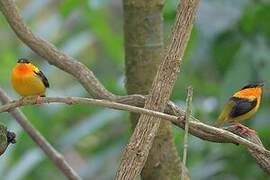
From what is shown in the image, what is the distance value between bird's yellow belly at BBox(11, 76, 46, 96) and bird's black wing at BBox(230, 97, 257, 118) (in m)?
0.75

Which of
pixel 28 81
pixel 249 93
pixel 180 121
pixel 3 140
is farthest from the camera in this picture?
pixel 249 93

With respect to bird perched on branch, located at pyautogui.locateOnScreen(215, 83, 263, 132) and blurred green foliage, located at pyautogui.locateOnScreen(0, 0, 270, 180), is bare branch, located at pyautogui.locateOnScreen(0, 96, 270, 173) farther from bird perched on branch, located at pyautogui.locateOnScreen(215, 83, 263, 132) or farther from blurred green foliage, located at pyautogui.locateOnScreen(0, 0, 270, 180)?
blurred green foliage, located at pyautogui.locateOnScreen(0, 0, 270, 180)

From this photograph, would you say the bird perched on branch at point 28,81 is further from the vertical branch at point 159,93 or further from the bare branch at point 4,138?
the vertical branch at point 159,93

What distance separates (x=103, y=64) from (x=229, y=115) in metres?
3.34

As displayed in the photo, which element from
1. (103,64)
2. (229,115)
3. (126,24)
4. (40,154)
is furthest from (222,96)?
(103,64)

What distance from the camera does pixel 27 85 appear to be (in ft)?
9.32

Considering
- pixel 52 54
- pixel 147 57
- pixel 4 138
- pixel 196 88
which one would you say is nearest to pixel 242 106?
pixel 147 57

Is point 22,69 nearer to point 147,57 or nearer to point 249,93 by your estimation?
point 147,57

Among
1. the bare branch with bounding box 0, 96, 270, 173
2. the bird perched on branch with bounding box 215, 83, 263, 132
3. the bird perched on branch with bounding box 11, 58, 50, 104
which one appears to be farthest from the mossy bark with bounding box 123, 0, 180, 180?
the bare branch with bounding box 0, 96, 270, 173

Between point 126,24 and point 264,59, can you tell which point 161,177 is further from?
point 264,59

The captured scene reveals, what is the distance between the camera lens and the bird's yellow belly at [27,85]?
283 cm

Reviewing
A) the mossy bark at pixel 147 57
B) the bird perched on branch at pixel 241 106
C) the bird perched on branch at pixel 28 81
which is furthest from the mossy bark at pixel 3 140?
the bird perched on branch at pixel 241 106

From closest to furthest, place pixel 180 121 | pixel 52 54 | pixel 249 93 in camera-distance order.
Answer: pixel 180 121, pixel 52 54, pixel 249 93

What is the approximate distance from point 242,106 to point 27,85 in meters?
0.83
